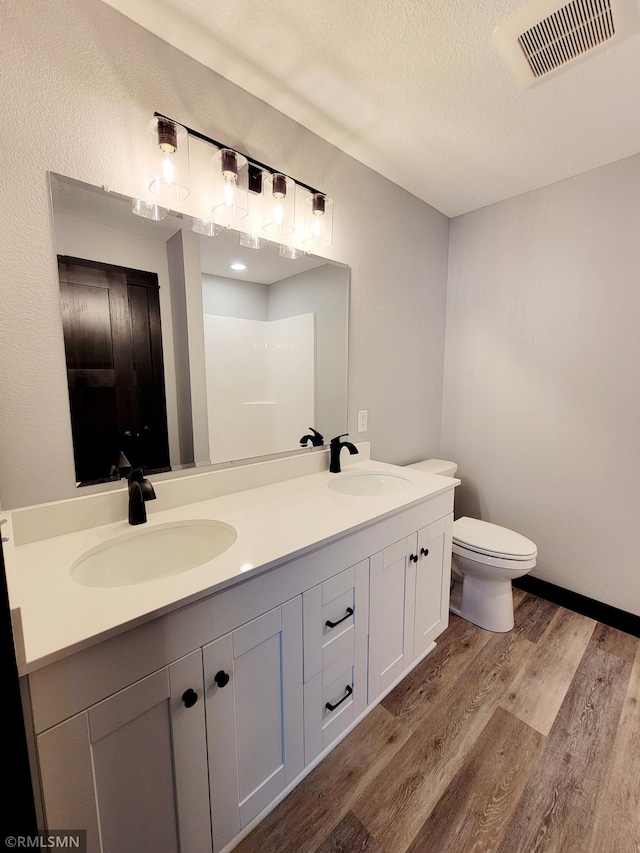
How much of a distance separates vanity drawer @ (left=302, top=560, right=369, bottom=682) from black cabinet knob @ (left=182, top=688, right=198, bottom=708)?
34 cm

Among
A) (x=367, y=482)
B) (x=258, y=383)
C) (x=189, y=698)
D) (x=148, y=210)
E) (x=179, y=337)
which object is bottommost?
(x=189, y=698)

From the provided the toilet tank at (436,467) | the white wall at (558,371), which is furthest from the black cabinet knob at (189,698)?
the white wall at (558,371)

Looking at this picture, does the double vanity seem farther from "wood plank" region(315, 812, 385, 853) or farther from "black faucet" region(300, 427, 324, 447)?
"black faucet" region(300, 427, 324, 447)

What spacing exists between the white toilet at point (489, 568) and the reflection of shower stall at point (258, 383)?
1.07 m

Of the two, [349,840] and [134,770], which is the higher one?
[134,770]

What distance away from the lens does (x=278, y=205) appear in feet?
4.65

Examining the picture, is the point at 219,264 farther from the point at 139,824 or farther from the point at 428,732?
the point at 428,732

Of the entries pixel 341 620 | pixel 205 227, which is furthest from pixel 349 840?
pixel 205 227

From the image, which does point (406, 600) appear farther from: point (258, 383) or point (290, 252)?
point (290, 252)

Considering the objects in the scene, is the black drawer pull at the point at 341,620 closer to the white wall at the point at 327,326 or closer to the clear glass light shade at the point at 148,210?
the white wall at the point at 327,326

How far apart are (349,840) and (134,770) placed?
0.74 m

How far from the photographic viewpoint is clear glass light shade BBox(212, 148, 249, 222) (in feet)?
4.01

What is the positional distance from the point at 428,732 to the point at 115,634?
130 cm

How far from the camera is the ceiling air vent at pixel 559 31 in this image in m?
1.02
